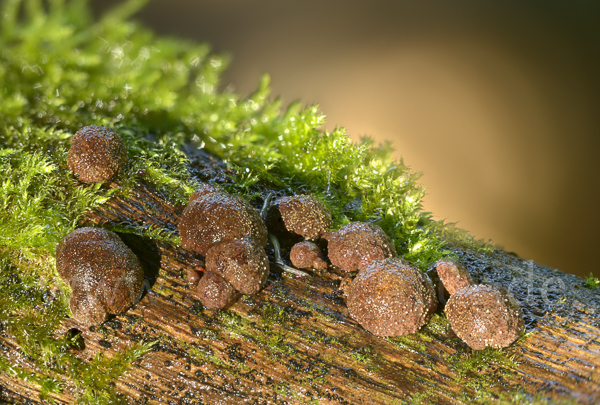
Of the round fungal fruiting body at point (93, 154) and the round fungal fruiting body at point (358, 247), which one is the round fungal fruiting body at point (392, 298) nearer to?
the round fungal fruiting body at point (358, 247)

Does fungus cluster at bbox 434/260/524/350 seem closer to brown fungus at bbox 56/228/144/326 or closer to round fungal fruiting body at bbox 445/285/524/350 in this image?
round fungal fruiting body at bbox 445/285/524/350

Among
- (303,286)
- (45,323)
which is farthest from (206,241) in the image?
(45,323)

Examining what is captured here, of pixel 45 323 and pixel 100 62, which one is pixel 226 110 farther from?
pixel 45 323

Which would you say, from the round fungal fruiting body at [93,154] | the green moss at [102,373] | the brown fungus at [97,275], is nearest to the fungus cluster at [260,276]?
Result: the brown fungus at [97,275]

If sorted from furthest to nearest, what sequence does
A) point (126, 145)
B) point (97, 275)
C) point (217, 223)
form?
point (126, 145) → point (217, 223) → point (97, 275)

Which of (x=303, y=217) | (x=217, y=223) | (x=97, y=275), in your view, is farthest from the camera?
(x=303, y=217)

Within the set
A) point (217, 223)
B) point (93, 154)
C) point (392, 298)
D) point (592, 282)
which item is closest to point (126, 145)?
point (93, 154)

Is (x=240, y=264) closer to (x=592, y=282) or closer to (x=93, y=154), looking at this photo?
(x=93, y=154)
